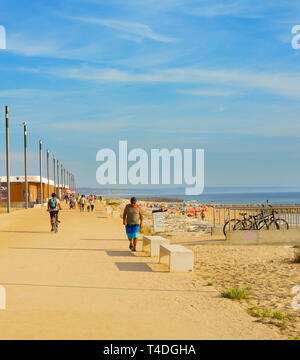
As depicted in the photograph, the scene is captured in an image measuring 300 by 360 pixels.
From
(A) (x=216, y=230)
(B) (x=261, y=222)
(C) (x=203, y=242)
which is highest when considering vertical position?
(B) (x=261, y=222)

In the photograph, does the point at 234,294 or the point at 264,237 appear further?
the point at 264,237

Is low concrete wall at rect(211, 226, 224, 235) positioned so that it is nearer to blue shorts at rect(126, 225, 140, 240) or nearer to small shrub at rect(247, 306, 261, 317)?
blue shorts at rect(126, 225, 140, 240)

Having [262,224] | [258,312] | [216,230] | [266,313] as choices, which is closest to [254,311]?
[258,312]

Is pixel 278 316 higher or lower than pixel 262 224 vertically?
lower

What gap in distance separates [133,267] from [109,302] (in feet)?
13.5

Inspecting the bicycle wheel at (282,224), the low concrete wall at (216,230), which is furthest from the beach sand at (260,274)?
the low concrete wall at (216,230)

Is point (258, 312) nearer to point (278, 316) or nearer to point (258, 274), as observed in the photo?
point (278, 316)

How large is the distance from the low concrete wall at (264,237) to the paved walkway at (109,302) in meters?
6.41

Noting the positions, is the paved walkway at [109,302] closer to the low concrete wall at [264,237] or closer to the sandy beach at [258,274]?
the sandy beach at [258,274]

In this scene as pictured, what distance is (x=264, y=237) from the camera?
66.3 feet

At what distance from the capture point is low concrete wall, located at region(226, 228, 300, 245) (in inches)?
786
